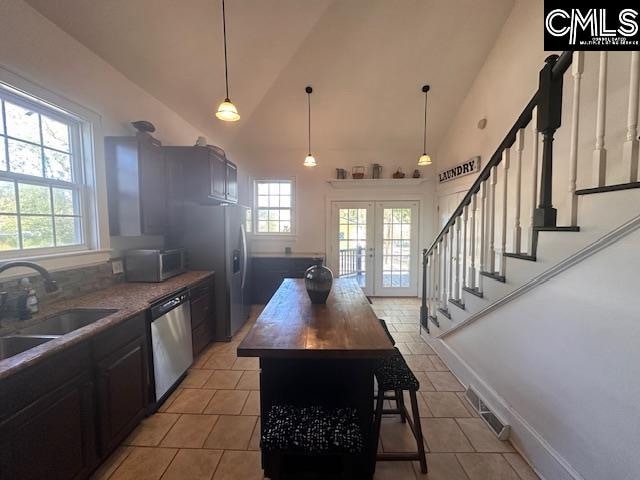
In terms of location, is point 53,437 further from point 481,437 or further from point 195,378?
point 481,437

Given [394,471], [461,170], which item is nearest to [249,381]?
[394,471]

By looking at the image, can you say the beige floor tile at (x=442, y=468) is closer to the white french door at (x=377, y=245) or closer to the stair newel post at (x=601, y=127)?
the stair newel post at (x=601, y=127)

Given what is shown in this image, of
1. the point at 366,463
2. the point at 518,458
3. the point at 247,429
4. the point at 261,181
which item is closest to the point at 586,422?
the point at 518,458

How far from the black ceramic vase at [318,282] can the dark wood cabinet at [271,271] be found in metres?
2.83

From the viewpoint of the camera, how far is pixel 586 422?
4.26ft

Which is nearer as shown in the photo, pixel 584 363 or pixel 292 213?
pixel 584 363

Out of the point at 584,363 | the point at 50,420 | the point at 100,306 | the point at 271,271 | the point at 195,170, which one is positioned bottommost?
the point at 50,420

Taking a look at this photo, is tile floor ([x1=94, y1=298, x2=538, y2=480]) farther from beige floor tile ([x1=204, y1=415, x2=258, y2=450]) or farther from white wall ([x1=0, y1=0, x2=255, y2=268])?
white wall ([x1=0, y1=0, x2=255, y2=268])

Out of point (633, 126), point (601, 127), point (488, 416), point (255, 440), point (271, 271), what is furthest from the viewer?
point (271, 271)

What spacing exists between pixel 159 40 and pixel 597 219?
3548 millimetres

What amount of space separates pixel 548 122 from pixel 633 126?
42 centimetres

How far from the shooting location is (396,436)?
190 centimetres

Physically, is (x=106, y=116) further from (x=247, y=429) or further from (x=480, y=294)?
(x=480, y=294)

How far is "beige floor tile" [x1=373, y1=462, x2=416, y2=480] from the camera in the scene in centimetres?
159
